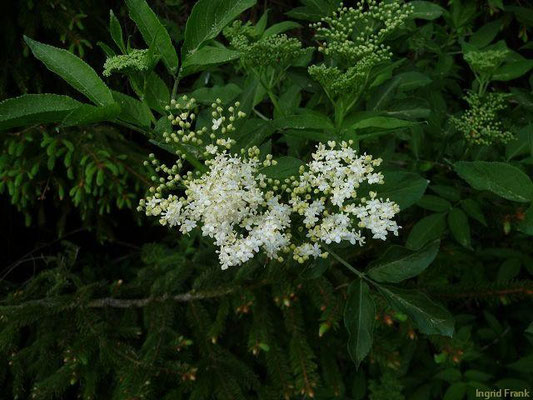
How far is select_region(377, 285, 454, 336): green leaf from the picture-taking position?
5.25 ft

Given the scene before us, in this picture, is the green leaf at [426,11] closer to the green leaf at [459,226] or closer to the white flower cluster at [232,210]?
the green leaf at [459,226]

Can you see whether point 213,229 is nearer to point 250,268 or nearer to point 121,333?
point 250,268

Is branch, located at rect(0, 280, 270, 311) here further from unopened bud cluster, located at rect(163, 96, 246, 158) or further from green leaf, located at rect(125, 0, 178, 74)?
green leaf, located at rect(125, 0, 178, 74)

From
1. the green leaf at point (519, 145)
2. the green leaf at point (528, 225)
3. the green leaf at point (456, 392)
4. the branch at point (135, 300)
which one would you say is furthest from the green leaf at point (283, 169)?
the green leaf at point (456, 392)

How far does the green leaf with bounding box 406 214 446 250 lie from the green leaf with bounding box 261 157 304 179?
0.95 m

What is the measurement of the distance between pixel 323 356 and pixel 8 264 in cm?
265

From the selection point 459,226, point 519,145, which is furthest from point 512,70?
point 459,226

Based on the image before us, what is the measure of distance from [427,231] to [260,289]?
87 centimetres

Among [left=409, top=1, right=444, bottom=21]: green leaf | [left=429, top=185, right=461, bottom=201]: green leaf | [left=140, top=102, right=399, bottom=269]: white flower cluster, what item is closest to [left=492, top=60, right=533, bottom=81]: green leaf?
[left=409, top=1, right=444, bottom=21]: green leaf

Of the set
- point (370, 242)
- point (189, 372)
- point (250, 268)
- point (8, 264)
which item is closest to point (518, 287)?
point (370, 242)

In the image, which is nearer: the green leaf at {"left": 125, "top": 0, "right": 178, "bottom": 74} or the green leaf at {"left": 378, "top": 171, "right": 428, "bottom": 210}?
the green leaf at {"left": 125, "top": 0, "right": 178, "bottom": 74}

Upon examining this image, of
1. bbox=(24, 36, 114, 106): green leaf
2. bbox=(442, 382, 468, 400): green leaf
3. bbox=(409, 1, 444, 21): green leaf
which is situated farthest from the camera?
bbox=(442, 382, 468, 400): green leaf

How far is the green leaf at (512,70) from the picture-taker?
2.42 m

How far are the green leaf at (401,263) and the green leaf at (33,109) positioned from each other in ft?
3.68
